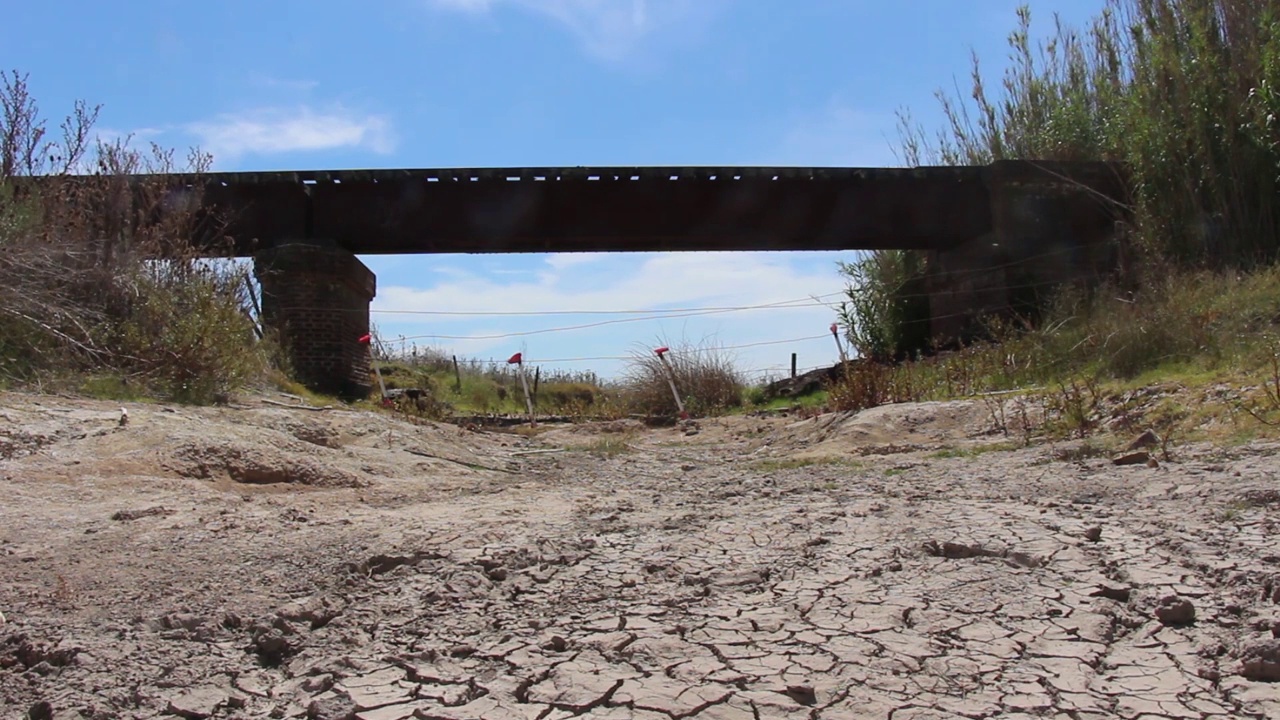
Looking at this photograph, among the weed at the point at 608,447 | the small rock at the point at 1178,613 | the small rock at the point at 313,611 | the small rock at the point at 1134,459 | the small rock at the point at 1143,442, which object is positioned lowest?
the small rock at the point at 1178,613

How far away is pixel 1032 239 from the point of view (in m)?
13.0

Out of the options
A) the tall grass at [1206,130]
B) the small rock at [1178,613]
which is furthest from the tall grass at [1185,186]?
the small rock at [1178,613]

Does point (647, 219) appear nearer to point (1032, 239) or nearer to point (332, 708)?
point (1032, 239)

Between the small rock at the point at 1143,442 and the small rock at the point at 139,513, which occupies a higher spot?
the small rock at the point at 139,513

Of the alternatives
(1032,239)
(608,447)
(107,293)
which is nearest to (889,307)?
(1032,239)

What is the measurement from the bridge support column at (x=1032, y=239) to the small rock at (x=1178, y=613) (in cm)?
1036

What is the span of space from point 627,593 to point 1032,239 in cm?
1152

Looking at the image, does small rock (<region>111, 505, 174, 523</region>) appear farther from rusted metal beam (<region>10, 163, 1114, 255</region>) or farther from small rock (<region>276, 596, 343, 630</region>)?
rusted metal beam (<region>10, 163, 1114, 255</region>)

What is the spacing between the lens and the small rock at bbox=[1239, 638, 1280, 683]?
2281 mm

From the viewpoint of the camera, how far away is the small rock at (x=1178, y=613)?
2.61 meters

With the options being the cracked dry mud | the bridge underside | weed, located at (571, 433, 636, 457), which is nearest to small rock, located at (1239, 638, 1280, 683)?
the cracked dry mud

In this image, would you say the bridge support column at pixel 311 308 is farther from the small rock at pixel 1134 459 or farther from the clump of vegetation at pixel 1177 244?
the small rock at pixel 1134 459

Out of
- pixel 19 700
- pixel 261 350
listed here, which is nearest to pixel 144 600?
pixel 19 700

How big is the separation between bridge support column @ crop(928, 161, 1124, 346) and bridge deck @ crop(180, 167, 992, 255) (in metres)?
0.42
